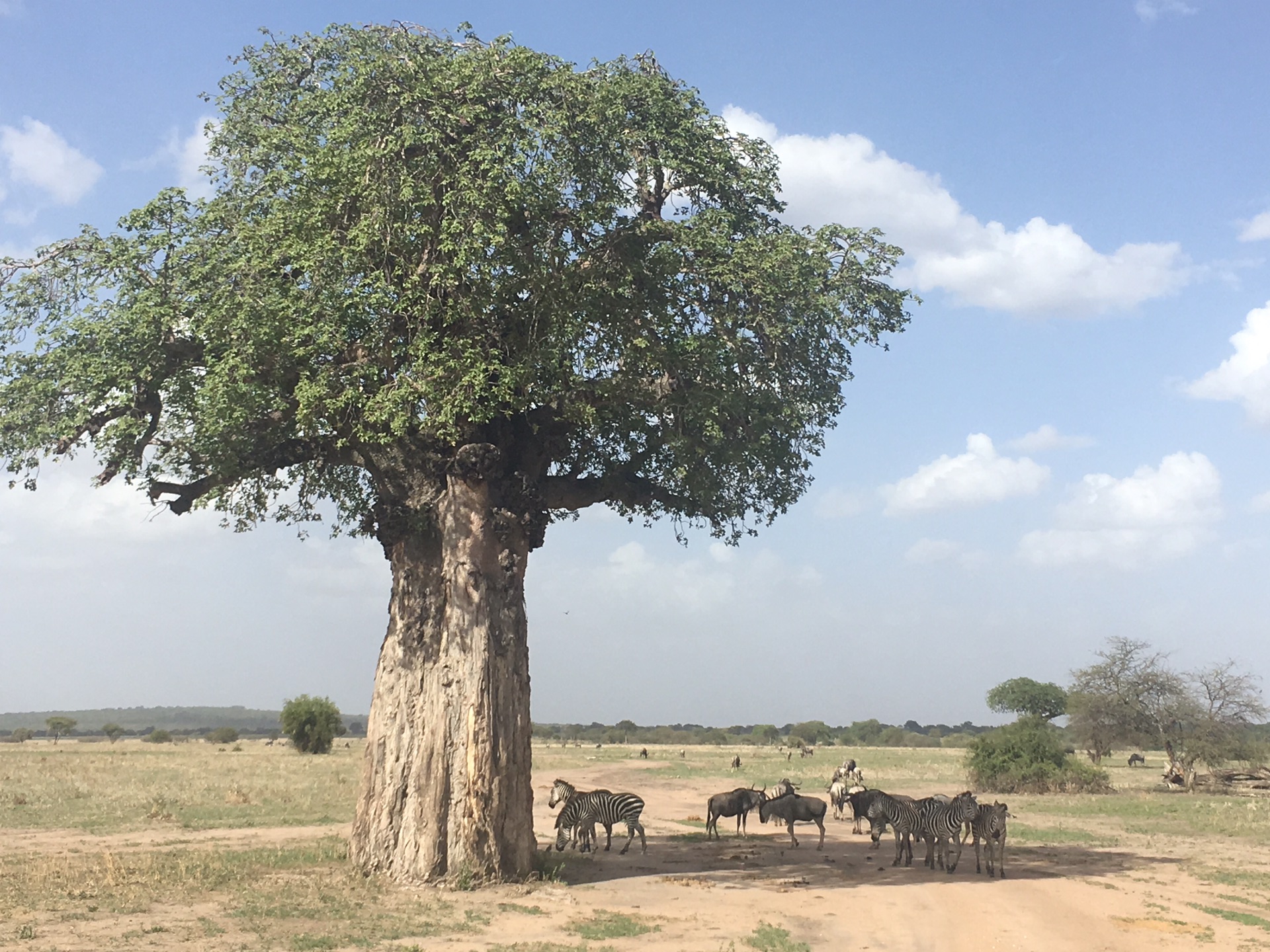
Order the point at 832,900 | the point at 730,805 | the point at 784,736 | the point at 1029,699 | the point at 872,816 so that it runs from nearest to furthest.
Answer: the point at 832,900 < the point at 872,816 < the point at 730,805 < the point at 1029,699 < the point at 784,736

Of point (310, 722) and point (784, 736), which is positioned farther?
point (784, 736)

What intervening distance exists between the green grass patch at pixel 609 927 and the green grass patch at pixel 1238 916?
7.79m

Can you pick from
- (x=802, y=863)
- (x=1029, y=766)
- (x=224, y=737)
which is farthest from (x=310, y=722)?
(x=802, y=863)

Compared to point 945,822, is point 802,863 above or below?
below

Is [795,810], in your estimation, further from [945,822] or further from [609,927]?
[609,927]

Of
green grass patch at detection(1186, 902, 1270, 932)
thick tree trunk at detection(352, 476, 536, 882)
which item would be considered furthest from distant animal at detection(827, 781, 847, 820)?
thick tree trunk at detection(352, 476, 536, 882)

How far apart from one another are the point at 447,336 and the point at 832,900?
9.98 metres

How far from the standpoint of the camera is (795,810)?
68.9 ft

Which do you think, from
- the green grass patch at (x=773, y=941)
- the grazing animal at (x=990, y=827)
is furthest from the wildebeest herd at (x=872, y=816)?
the green grass patch at (x=773, y=941)

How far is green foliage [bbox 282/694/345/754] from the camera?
58000mm

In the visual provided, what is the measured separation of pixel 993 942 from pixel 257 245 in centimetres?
1379

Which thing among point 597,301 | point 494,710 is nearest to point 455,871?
point 494,710

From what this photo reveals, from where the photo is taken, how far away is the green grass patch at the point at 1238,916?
13.9 metres

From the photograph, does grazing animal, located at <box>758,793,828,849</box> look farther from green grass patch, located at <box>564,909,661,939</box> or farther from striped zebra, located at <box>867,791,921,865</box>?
green grass patch, located at <box>564,909,661,939</box>
